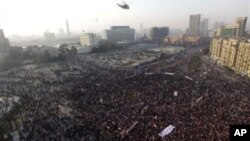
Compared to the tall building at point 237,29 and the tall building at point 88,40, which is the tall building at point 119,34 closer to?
the tall building at point 88,40

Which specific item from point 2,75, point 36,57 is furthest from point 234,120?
point 36,57

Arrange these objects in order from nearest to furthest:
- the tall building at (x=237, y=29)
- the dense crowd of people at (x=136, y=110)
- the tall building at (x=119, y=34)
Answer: the dense crowd of people at (x=136, y=110), the tall building at (x=237, y=29), the tall building at (x=119, y=34)

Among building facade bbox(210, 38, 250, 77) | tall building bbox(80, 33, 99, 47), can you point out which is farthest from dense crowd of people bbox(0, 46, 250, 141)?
tall building bbox(80, 33, 99, 47)

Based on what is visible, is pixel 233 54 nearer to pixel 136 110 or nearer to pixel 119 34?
pixel 136 110

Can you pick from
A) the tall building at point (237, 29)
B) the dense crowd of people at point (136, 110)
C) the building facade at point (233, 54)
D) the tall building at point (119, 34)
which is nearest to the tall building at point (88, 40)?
the tall building at point (119, 34)

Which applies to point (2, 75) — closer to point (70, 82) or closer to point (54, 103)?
point (70, 82)

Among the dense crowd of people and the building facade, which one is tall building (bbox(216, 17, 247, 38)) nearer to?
the building facade
